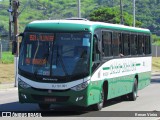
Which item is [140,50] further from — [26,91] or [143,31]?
[26,91]

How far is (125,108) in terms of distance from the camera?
17.8 meters

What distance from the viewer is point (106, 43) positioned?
56.2 feet

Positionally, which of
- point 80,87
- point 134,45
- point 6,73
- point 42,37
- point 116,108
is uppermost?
point 42,37

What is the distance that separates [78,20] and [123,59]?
3547mm

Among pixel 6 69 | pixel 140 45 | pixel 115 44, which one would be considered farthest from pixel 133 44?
pixel 6 69

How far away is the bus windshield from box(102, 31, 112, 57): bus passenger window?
155 cm

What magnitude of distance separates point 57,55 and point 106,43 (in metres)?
2.51

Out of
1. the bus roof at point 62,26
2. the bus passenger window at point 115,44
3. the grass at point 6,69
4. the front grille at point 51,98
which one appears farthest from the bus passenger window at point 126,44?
the grass at point 6,69

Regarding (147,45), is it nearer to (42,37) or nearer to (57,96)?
(42,37)

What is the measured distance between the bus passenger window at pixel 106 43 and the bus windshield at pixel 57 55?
5.10 feet

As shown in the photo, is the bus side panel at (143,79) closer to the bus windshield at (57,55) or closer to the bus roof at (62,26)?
the bus roof at (62,26)

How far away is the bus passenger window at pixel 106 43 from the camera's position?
664 inches

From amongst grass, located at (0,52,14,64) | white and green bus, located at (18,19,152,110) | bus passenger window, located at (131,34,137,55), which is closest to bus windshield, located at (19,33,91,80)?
white and green bus, located at (18,19,152,110)

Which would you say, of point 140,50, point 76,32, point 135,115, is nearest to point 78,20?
point 76,32
